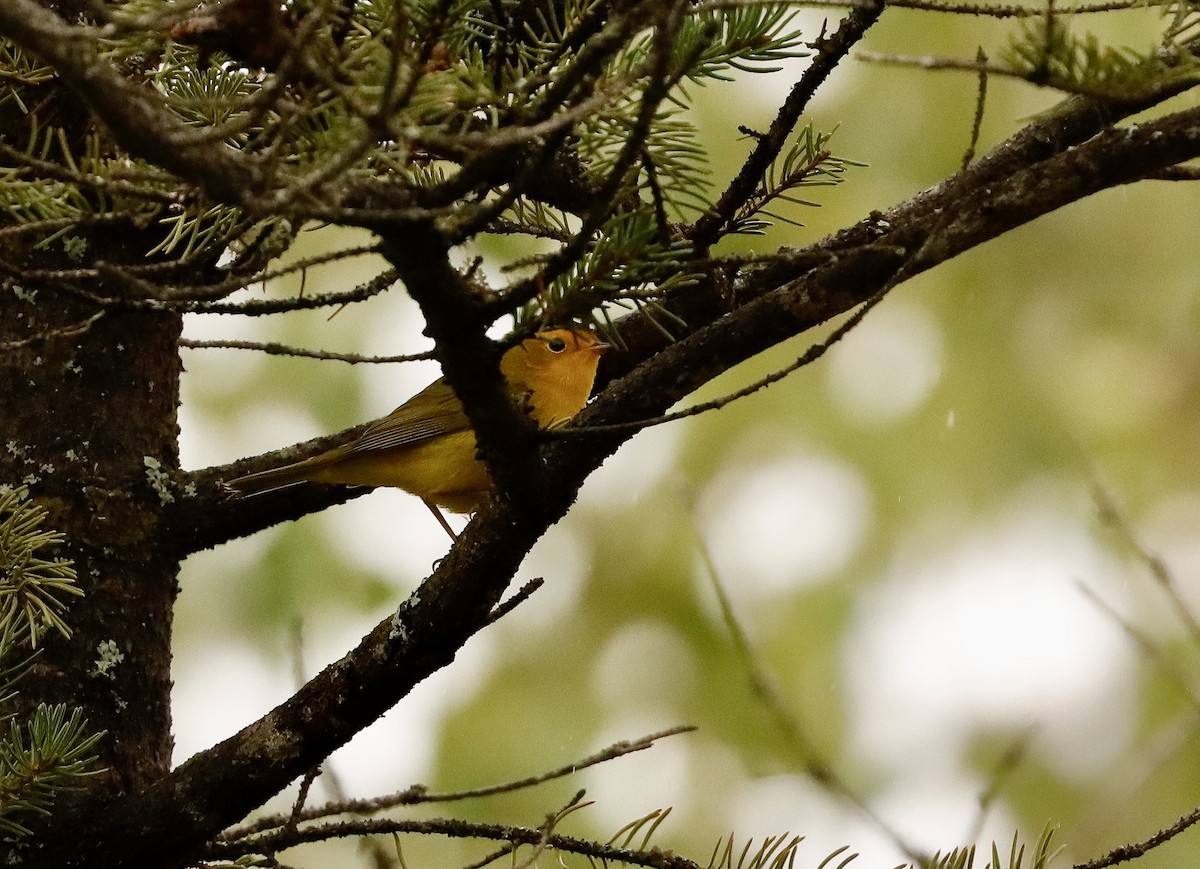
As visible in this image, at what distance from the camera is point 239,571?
661 cm

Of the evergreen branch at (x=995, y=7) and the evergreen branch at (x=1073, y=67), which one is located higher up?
the evergreen branch at (x=995, y=7)

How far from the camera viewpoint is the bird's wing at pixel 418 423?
12.7 feet

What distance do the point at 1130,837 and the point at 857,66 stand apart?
3.89 metres

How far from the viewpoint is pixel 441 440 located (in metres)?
4.13

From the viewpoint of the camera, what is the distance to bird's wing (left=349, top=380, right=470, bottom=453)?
3.87 m

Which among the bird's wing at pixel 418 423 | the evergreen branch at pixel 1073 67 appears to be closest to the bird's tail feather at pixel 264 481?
the bird's wing at pixel 418 423

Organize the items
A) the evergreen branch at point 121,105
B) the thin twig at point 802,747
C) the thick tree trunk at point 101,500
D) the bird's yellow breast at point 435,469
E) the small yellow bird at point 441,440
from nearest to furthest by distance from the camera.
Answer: the evergreen branch at point 121,105
the thin twig at point 802,747
the thick tree trunk at point 101,500
the small yellow bird at point 441,440
the bird's yellow breast at point 435,469

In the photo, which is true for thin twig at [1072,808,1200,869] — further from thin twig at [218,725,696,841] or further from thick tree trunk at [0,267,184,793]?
thick tree trunk at [0,267,184,793]

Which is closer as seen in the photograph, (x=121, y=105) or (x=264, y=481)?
(x=121, y=105)

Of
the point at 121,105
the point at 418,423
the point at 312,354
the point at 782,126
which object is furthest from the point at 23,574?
the point at 418,423

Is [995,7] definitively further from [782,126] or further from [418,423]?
[418,423]

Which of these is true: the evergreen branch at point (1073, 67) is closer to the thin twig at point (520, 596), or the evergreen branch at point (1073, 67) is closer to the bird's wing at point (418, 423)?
the thin twig at point (520, 596)

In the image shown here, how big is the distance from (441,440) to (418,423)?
0.10 m

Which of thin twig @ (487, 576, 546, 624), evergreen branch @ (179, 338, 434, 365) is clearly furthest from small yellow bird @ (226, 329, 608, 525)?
evergreen branch @ (179, 338, 434, 365)
